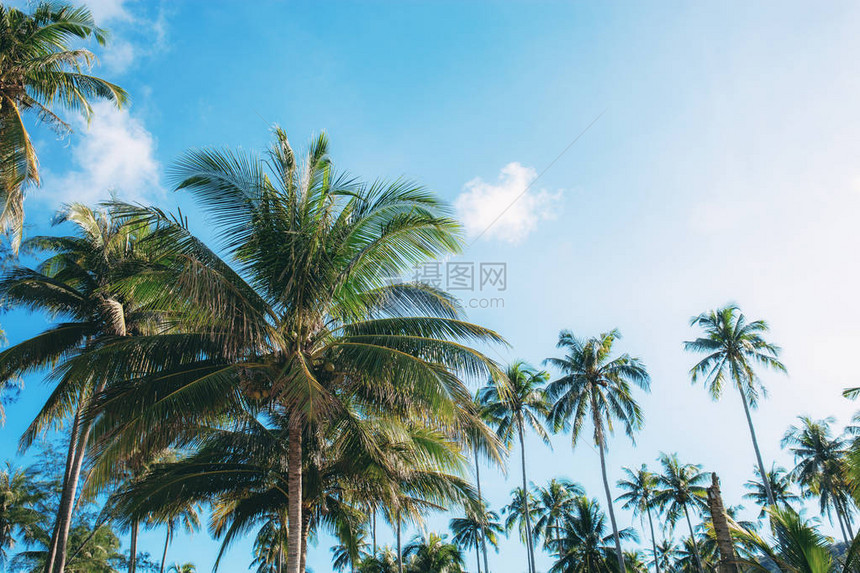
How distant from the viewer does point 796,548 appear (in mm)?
8844

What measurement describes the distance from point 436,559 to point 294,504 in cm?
3300

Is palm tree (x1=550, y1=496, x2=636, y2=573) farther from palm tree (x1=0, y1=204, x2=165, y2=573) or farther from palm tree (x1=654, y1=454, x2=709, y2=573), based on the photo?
palm tree (x1=0, y1=204, x2=165, y2=573)

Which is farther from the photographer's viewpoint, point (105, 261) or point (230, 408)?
point (105, 261)

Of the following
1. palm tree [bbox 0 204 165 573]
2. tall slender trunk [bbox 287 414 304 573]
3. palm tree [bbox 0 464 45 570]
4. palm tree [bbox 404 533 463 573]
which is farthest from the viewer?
palm tree [bbox 404 533 463 573]

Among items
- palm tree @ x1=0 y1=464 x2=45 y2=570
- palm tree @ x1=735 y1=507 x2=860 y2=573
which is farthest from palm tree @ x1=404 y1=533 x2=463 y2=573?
palm tree @ x1=735 y1=507 x2=860 y2=573

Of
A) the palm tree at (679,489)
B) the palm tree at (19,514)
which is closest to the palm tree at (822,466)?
the palm tree at (679,489)

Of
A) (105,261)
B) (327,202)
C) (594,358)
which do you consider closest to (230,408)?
(327,202)

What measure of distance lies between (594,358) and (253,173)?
79.5ft

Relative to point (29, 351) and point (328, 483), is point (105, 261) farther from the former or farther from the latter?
point (328, 483)

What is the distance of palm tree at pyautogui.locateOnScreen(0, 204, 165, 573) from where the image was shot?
42.4 ft

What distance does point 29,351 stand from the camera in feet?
41.4

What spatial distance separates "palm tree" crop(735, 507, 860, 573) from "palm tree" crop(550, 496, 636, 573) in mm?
26501

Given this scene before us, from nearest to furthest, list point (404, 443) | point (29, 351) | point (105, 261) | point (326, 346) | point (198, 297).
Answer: point (198, 297) → point (326, 346) → point (404, 443) → point (29, 351) → point (105, 261)

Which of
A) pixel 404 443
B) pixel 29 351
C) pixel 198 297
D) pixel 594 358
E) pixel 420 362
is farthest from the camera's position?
pixel 594 358
